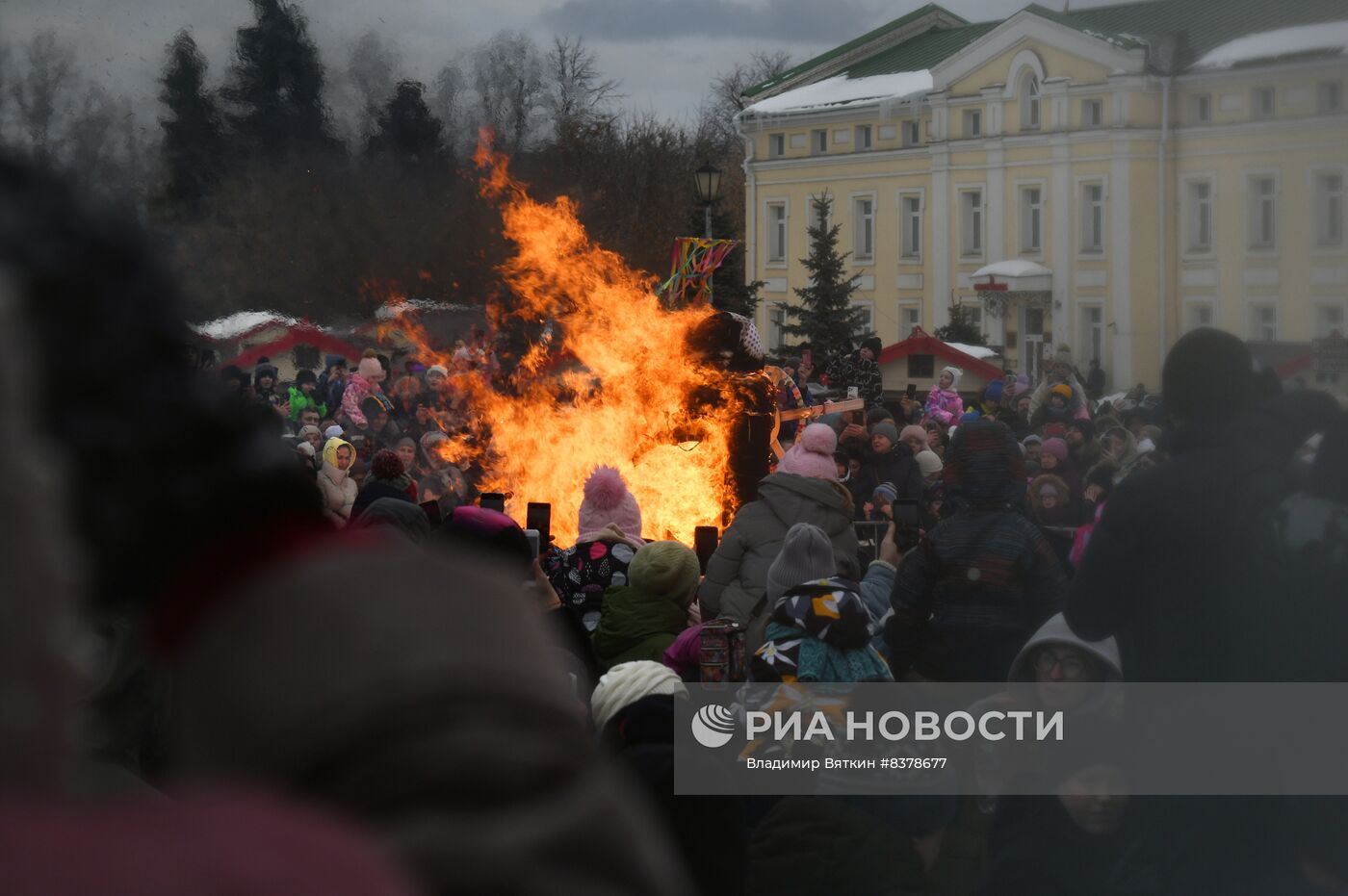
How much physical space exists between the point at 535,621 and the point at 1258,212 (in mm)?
5900

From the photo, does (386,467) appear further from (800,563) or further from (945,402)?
(945,402)

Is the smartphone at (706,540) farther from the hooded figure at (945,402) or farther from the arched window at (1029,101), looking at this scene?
the hooded figure at (945,402)

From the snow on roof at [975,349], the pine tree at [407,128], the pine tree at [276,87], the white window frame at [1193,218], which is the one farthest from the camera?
the snow on roof at [975,349]

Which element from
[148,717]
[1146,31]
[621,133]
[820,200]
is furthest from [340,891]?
[621,133]

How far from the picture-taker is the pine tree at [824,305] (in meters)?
17.9

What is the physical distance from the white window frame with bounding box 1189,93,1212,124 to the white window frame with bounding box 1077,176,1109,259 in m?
0.94

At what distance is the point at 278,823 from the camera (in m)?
0.42

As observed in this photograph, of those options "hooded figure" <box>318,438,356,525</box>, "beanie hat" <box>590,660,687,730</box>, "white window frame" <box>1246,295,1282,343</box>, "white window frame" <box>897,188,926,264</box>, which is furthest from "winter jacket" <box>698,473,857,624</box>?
"white window frame" <box>897,188,926,264</box>

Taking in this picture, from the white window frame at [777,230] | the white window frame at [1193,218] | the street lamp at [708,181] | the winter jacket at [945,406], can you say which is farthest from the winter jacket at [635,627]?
the white window frame at [777,230]

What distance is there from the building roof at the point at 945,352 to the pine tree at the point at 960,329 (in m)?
0.13

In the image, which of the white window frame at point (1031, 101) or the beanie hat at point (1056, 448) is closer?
the beanie hat at point (1056, 448)

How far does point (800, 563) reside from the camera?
18.2ft

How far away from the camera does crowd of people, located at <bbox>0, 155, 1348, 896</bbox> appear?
0.43 m

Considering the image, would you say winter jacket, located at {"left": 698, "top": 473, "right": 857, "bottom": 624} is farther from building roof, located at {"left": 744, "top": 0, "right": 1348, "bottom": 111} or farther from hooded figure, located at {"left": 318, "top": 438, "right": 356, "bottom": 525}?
hooded figure, located at {"left": 318, "top": 438, "right": 356, "bottom": 525}
